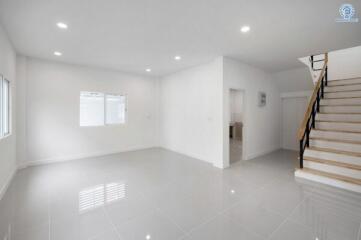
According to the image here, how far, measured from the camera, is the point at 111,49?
3.68 m

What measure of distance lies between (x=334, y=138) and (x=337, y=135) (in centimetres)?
9

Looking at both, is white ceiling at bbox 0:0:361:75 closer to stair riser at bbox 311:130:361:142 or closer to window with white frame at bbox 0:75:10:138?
window with white frame at bbox 0:75:10:138

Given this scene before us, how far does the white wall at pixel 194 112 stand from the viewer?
4328 mm

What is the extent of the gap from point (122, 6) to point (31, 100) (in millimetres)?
3894

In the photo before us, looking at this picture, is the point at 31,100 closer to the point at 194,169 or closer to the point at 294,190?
the point at 194,169

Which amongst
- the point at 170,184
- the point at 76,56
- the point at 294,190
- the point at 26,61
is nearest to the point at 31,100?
the point at 26,61


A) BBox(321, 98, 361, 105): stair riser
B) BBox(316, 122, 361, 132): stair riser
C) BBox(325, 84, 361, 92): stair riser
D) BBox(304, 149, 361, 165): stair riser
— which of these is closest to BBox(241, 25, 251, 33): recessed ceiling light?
BBox(304, 149, 361, 165): stair riser

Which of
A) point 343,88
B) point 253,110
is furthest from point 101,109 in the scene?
point 343,88

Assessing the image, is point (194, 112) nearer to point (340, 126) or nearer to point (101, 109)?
point (101, 109)

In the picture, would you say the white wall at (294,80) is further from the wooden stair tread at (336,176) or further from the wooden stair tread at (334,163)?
the wooden stair tread at (336,176)

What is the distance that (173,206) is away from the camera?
243cm

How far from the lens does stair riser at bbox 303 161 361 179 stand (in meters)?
3.01

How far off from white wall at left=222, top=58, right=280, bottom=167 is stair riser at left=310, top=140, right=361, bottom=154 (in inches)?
59.9

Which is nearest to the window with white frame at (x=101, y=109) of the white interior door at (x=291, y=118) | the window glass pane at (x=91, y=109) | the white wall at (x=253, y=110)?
the window glass pane at (x=91, y=109)
